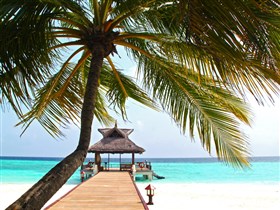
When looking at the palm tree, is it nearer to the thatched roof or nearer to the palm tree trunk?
the palm tree trunk

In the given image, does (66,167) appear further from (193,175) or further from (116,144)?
(193,175)

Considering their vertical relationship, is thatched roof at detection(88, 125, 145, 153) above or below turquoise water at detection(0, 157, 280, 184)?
above

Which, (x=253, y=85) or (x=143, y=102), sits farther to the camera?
(x=143, y=102)

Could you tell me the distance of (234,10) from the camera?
1.31m

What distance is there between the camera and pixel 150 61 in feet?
12.9

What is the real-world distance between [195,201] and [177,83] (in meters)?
11.8

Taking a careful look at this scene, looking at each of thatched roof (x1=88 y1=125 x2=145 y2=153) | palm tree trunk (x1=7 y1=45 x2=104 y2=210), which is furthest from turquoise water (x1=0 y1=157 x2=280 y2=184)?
thatched roof (x1=88 y1=125 x2=145 y2=153)

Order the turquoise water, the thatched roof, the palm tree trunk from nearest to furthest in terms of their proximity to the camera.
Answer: the palm tree trunk, the thatched roof, the turquoise water

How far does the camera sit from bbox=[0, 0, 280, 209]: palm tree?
151cm

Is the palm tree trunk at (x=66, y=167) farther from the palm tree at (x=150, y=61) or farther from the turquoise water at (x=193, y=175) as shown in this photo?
the turquoise water at (x=193, y=175)

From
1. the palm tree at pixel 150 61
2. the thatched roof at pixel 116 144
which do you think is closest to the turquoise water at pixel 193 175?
the palm tree at pixel 150 61

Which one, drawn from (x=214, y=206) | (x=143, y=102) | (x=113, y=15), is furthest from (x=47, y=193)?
(x=214, y=206)

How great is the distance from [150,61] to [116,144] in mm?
13395

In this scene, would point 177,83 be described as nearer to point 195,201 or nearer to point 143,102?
point 143,102
